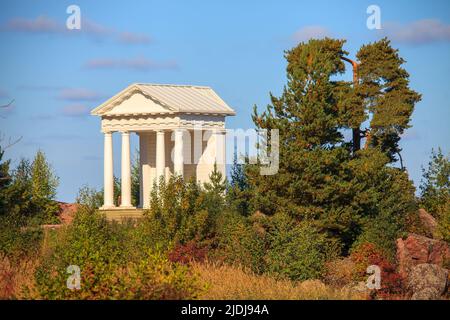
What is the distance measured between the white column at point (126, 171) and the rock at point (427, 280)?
1202 inches

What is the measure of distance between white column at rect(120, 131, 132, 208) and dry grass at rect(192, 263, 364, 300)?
37010 millimetres

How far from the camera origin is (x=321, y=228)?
2047 inches

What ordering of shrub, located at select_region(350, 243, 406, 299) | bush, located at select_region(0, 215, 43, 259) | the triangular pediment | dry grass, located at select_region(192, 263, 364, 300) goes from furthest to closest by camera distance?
the triangular pediment, bush, located at select_region(0, 215, 43, 259), shrub, located at select_region(350, 243, 406, 299), dry grass, located at select_region(192, 263, 364, 300)

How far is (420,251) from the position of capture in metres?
53.6

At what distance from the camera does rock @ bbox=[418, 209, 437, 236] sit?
6012 centimetres

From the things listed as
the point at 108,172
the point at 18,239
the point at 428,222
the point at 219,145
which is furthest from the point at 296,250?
the point at 108,172

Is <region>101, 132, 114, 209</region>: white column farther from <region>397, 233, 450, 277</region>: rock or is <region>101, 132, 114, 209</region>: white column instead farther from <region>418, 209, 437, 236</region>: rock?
<region>397, 233, 450, 277</region>: rock

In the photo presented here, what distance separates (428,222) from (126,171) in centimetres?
2131

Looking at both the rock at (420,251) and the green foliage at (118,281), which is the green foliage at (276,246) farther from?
the green foliage at (118,281)

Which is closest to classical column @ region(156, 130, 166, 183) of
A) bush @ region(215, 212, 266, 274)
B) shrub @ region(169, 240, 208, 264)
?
bush @ region(215, 212, 266, 274)

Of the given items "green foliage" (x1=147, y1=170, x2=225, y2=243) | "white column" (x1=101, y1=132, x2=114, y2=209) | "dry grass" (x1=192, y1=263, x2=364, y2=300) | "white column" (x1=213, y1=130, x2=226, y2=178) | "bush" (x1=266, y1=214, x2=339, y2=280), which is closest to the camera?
"dry grass" (x1=192, y1=263, x2=364, y2=300)
